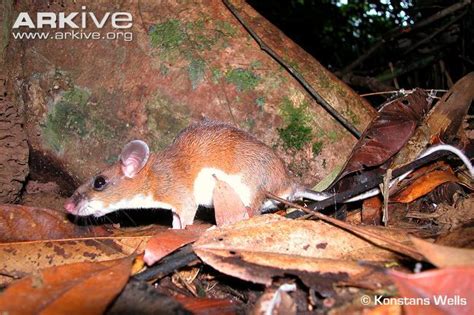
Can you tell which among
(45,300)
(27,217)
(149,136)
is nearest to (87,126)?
(149,136)

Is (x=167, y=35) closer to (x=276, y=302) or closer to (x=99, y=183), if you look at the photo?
(x=99, y=183)

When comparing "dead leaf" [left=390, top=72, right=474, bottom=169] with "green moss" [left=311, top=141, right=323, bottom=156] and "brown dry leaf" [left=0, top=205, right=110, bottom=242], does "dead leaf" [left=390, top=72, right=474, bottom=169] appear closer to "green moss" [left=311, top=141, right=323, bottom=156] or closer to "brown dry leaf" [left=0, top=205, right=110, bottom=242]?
"green moss" [left=311, top=141, right=323, bottom=156]

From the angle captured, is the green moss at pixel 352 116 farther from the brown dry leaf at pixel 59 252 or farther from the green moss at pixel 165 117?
the brown dry leaf at pixel 59 252

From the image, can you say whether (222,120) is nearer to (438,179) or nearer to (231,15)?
(231,15)

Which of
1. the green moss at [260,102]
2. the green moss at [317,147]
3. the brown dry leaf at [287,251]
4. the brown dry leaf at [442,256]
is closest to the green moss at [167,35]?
the green moss at [260,102]

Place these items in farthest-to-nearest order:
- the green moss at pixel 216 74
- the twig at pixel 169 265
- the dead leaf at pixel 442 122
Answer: the green moss at pixel 216 74
the dead leaf at pixel 442 122
the twig at pixel 169 265

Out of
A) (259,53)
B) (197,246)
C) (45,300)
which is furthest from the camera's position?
(259,53)
